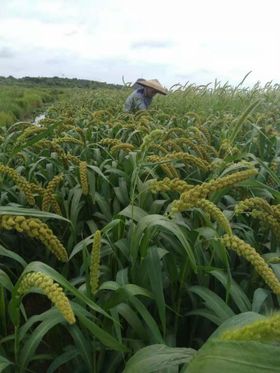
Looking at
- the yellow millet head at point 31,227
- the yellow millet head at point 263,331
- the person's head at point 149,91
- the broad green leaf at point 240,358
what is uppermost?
the person's head at point 149,91

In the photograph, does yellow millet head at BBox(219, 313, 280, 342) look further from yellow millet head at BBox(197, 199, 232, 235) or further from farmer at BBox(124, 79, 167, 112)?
farmer at BBox(124, 79, 167, 112)

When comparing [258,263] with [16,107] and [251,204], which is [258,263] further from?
[16,107]

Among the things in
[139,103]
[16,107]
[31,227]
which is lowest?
[31,227]

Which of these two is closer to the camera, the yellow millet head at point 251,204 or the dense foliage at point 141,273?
the dense foliage at point 141,273

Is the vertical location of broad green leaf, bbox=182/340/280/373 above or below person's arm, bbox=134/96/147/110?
below

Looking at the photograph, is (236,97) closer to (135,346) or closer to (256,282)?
(256,282)

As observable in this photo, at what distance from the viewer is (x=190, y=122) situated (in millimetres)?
4828

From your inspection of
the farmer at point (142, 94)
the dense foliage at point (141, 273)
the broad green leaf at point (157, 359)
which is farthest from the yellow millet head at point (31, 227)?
the farmer at point (142, 94)

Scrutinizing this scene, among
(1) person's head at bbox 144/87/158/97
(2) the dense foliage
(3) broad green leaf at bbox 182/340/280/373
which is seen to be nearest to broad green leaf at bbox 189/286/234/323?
(2) the dense foliage

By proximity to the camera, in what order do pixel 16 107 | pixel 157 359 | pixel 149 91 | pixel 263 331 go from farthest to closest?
pixel 16 107
pixel 149 91
pixel 157 359
pixel 263 331

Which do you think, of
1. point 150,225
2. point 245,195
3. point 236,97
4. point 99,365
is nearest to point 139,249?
point 150,225

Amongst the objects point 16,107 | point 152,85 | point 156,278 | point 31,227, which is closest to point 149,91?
point 152,85

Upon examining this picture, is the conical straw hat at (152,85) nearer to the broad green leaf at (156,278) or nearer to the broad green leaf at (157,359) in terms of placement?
the broad green leaf at (156,278)

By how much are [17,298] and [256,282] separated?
3.44 feet
